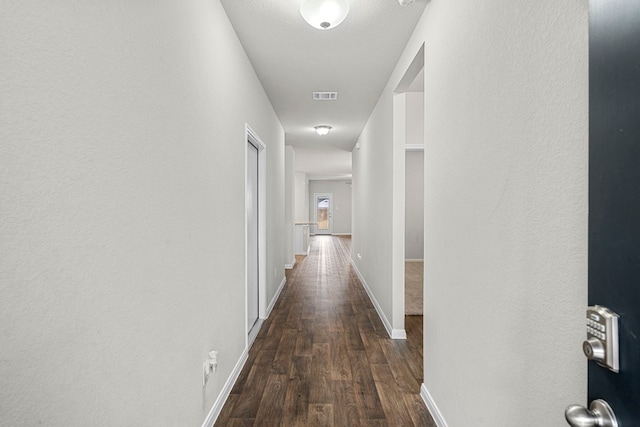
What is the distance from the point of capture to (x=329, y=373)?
2.57m

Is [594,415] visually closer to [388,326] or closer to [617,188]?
[617,188]

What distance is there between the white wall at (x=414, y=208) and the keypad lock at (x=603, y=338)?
7.11 m

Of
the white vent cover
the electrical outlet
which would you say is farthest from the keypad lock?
the white vent cover

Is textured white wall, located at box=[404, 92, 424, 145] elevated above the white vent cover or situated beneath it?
elevated above

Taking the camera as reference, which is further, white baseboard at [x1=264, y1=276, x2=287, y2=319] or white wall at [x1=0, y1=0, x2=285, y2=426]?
white baseboard at [x1=264, y1=276, x2=287, y2=319]

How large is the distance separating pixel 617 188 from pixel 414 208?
7.29 m

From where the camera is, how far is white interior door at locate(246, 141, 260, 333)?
345 cm

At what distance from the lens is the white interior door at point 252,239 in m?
3.45

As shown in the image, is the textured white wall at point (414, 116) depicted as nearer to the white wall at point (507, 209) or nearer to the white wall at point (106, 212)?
the white wall at point (507, 209)

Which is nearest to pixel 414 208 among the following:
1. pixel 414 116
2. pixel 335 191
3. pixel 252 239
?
pixel 414 116

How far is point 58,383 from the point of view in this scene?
808 millimetres

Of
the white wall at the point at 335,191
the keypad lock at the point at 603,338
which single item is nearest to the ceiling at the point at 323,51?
the keypad lock at the point at 603,338

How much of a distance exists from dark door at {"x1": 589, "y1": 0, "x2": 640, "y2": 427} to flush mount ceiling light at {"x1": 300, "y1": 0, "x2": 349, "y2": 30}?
1615 millimetres

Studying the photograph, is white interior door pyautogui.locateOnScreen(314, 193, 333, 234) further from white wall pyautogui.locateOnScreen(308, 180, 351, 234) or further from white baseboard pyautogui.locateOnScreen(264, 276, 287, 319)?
white baseboard pyautogui.locateOnScreen(264, 276, 287, 319)
